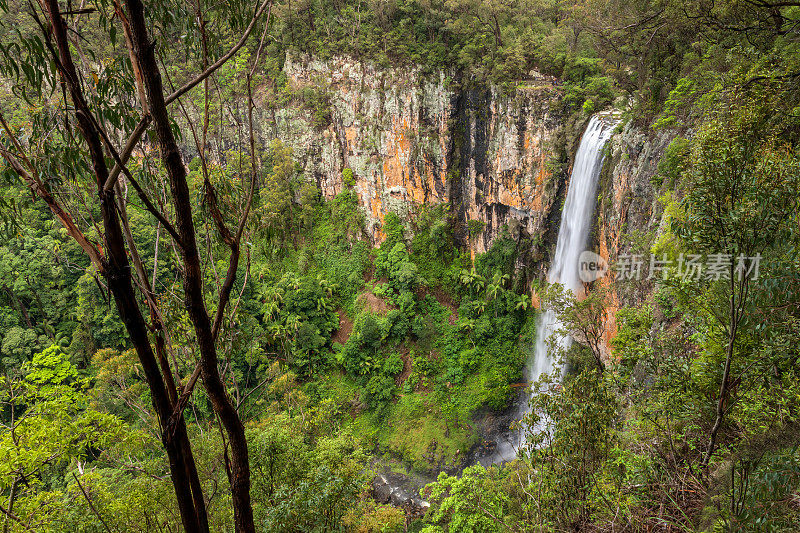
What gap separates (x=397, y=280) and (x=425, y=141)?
256 inches

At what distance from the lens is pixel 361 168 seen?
2100 centimetres

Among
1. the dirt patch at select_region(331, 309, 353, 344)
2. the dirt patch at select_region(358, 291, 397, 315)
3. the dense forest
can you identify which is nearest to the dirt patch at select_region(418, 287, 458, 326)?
the dense forest

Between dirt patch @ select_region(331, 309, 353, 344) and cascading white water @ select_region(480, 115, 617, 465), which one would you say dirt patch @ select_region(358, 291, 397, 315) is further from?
cascading white water @ select_region(480, 115, 617, 465)

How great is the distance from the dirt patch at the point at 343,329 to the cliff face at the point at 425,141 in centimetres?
424

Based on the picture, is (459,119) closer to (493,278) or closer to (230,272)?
(493,278)

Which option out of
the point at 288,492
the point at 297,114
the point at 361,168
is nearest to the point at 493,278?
the point at 361,168

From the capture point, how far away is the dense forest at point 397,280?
2.54 m

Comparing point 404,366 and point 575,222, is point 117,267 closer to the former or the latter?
point 575,222

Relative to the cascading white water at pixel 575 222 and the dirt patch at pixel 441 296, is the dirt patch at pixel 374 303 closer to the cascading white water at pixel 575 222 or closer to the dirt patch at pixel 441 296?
the dirt patch at pixel 441 296

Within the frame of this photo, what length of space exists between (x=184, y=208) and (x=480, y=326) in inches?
641

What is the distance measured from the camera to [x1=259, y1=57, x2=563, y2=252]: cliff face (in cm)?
1609

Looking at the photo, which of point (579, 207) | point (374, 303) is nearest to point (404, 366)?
point (374, 303)

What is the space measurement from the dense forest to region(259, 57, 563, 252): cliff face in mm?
200

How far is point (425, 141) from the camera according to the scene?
19.4 meters
